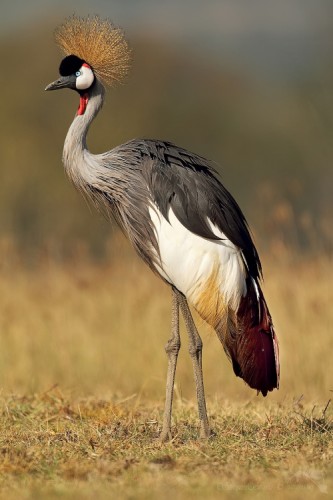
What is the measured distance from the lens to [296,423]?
591 cm

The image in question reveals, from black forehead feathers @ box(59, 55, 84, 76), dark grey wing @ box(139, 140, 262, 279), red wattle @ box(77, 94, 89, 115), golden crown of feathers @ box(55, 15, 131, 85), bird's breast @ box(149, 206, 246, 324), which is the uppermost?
golden crown of feathers @ box(55, 15, 131, 85)

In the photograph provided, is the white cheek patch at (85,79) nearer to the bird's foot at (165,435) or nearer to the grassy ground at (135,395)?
the grassy ground at (135,395)

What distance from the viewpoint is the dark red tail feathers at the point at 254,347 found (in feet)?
18.7

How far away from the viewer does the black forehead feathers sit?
20.6 ft

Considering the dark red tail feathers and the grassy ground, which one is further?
the dark red tail feathers

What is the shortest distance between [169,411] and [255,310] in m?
0.70

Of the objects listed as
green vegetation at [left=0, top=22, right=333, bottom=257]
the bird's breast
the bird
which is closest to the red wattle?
the bird

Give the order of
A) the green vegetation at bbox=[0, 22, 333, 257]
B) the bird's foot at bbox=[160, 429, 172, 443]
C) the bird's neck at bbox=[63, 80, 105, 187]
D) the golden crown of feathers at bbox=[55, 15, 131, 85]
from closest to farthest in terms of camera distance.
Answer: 1. the bird's foot at bbox=[160, 429, 172, 443]
2. the bird's neck at bbox=[63, 80, 105, 187]
3. the golden crown of feathers at bbox=[55, 15, 131, 85]
4. the green vegetation at bbox=[0, 22, 333, 257]

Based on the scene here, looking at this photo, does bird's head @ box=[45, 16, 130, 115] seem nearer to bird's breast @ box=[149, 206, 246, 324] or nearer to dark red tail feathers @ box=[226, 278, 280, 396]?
bird's breast @ box=[149, 206, 246, 324]

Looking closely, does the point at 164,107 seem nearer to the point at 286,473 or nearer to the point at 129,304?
the point at 129,304

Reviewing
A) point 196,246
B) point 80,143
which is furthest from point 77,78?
point 196,246

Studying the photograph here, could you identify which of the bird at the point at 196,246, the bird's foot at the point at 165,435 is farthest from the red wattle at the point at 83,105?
the bird's foot at the point at 165,435

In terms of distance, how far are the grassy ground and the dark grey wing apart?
0.57m

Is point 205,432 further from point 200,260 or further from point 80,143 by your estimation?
point 80,143
